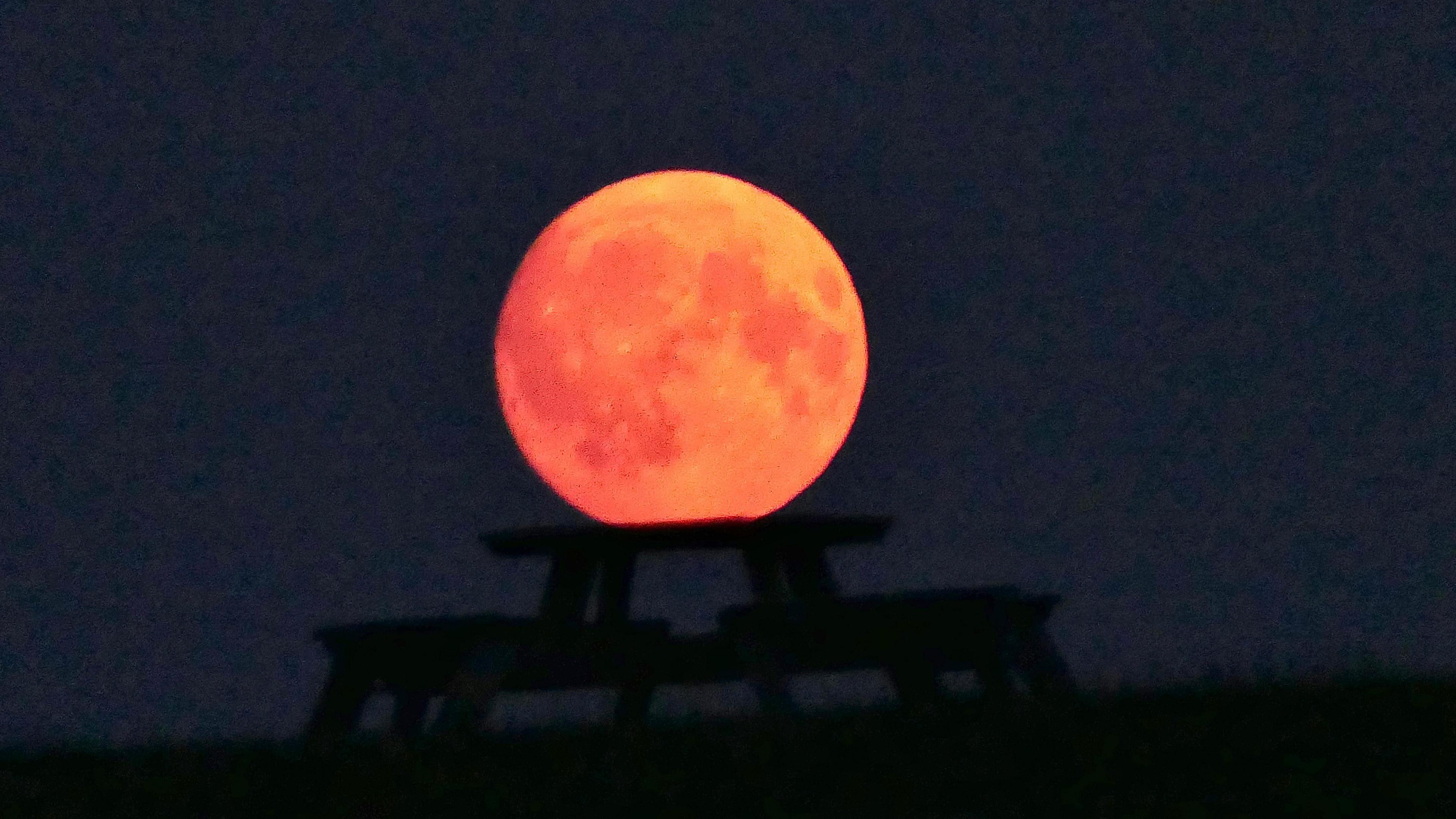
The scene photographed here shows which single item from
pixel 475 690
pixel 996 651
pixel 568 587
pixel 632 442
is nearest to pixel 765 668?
pixel 996 651

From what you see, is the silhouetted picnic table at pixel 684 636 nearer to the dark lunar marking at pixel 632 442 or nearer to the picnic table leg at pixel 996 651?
the picnic table leg at pixel 996 651

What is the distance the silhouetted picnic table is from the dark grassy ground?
2.33ft

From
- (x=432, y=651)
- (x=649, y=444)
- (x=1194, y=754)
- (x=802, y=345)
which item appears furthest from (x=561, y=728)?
(x=1194, y=754)

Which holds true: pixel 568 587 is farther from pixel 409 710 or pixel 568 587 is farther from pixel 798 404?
pixel 798 404

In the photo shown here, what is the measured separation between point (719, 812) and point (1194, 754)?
3.29 metres

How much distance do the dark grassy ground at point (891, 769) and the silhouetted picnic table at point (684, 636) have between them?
71cm

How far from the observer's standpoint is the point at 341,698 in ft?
60.6

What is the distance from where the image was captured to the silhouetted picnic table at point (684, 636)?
58.2 ft

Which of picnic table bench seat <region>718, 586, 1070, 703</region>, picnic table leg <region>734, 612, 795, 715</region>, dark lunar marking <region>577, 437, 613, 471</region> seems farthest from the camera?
picnic table bench seat <region>718, 586, 1070, 703</region>

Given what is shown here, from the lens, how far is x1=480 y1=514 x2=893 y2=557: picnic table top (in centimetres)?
1777

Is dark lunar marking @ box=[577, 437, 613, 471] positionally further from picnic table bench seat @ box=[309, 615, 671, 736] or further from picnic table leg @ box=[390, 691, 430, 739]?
picnic table leg @ box=[390, 691, 430, 739]

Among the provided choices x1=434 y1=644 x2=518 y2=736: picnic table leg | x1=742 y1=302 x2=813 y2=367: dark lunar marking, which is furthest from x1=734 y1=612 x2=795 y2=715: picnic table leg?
x1=742 y1=302 x2=813 y2=367: dark lunar marking

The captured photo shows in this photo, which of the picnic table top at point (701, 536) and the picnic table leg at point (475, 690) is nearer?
the picnic table leg at point (475, 690)

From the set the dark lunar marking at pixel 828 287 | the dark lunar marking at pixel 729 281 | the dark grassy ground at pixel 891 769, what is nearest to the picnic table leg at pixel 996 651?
the dark grassy ground at pixel 891 769
